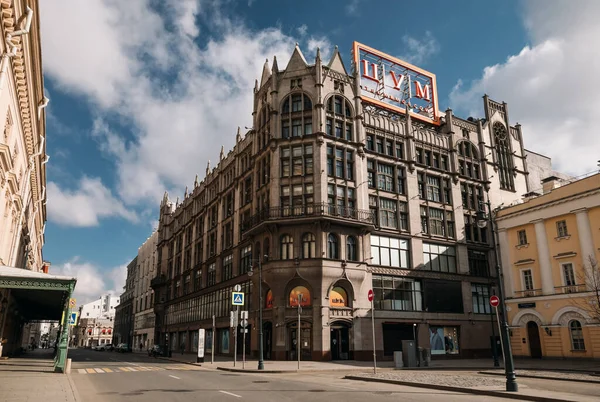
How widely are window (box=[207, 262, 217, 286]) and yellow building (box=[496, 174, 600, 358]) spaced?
3285 centimetres

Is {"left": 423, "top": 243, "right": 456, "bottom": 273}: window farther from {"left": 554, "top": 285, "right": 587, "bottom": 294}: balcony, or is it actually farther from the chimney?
the chimney

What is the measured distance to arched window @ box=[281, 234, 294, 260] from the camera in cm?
3866

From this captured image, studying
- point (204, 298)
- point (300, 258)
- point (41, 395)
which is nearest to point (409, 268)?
point (300, 258)

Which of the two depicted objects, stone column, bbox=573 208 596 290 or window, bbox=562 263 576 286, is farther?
window, bbox=562 263 576 286

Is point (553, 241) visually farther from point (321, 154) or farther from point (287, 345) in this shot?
point (287, 345)

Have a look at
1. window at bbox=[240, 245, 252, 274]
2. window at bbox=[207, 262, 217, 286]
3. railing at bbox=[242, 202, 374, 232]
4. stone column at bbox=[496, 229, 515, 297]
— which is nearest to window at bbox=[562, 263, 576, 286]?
stone column at bbox=[496, 229, 515, 297]

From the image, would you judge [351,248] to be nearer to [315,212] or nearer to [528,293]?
[315,212]

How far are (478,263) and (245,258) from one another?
25.5 metres

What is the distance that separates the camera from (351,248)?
131 feet

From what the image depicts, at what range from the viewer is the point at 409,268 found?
43594 millimetres

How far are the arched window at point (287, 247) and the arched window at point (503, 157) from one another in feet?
96.0

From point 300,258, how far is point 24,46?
80.5 ft

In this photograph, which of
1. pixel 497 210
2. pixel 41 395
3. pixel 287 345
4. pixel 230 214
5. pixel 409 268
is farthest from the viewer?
pixel 230 214

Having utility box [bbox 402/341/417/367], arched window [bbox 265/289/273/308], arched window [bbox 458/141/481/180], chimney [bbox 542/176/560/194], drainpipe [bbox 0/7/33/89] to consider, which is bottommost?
utility box [bbox 402/341/417/367]
